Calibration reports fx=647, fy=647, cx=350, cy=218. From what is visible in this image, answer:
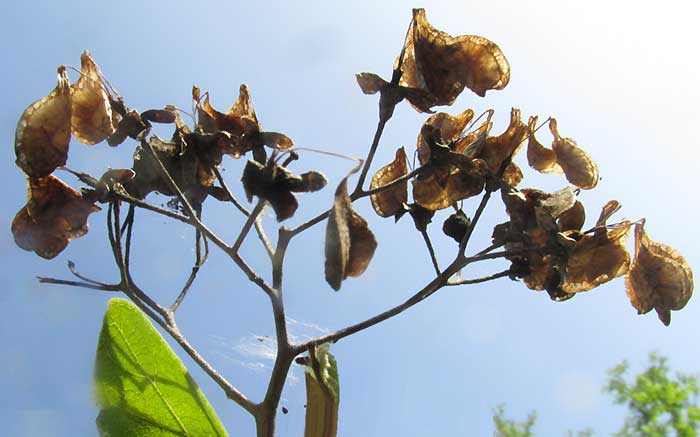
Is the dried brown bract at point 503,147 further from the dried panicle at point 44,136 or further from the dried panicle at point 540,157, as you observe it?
the dried panicle at point 44,136

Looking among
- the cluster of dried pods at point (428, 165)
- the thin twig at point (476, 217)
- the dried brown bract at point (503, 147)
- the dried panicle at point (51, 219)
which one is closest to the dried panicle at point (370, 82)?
the cluster of dried pods at point (428, 165)

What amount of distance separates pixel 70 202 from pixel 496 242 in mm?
1210

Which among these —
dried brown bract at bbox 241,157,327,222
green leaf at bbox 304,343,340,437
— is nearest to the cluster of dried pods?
dried brown bract at bbox 241,157,327,222

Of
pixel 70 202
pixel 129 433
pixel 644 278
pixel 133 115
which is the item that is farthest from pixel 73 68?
pixel 644 278

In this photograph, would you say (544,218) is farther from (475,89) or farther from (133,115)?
(133,115)

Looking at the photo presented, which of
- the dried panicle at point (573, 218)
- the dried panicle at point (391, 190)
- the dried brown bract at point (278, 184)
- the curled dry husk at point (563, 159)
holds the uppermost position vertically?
the curled dry husk at point (563, 159)

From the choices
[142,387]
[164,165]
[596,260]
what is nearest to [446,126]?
[596,260]

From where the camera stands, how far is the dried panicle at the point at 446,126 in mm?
1910

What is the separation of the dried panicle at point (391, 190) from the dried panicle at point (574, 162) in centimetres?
47

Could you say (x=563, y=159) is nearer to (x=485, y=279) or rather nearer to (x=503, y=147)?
(x=503, y=147)

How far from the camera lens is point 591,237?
68.2 inches

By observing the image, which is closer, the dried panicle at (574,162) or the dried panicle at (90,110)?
the dried panicle at (90,110)

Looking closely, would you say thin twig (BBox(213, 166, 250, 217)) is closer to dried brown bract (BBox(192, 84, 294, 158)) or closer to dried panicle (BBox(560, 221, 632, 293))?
dried brown bract (BBox(192, 84, 294, 158))

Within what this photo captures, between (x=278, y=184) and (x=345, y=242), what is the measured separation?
0.27 m
